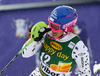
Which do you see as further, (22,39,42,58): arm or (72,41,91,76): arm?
(22,39,42,58): arm

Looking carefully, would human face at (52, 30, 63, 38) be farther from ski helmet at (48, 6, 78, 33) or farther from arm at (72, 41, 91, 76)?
arm at (72, 41, 91, 76)

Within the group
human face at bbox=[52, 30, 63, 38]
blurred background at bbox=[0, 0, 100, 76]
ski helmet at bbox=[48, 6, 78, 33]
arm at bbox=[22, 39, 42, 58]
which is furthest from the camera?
blurred background at bbox=[0, 0, 100, 76]

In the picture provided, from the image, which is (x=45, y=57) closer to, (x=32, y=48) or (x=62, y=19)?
(x=32, y=48)

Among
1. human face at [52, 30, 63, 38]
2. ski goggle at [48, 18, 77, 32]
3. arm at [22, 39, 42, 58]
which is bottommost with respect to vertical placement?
arm at [22, 39, 42, 58]

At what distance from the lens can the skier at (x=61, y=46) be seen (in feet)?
7.57

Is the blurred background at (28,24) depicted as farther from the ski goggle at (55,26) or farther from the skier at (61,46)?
the ski goggle at (55,26)

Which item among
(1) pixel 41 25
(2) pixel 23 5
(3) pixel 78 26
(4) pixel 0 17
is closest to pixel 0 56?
(4) pixel 0 17

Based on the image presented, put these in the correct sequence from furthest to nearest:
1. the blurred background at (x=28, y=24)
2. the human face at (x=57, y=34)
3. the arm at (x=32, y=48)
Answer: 1. the blurred background at (x=28, y=24)
2. the arm at (x=32, y=48)
3. the human face at (x=57, y=34)

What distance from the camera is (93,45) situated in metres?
3.78

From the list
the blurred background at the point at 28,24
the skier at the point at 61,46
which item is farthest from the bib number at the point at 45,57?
the blurred background at the point at 28,24

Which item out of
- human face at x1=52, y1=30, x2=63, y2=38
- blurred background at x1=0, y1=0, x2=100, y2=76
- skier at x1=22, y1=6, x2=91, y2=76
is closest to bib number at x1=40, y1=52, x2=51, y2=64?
skier at x1=22, y1=6, x2=91, y2=76

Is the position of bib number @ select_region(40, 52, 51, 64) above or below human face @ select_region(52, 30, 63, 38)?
below

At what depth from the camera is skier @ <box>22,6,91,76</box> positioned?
231cm

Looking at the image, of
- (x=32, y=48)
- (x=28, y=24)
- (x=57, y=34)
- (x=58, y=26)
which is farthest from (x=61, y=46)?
(x=28, y=24)
